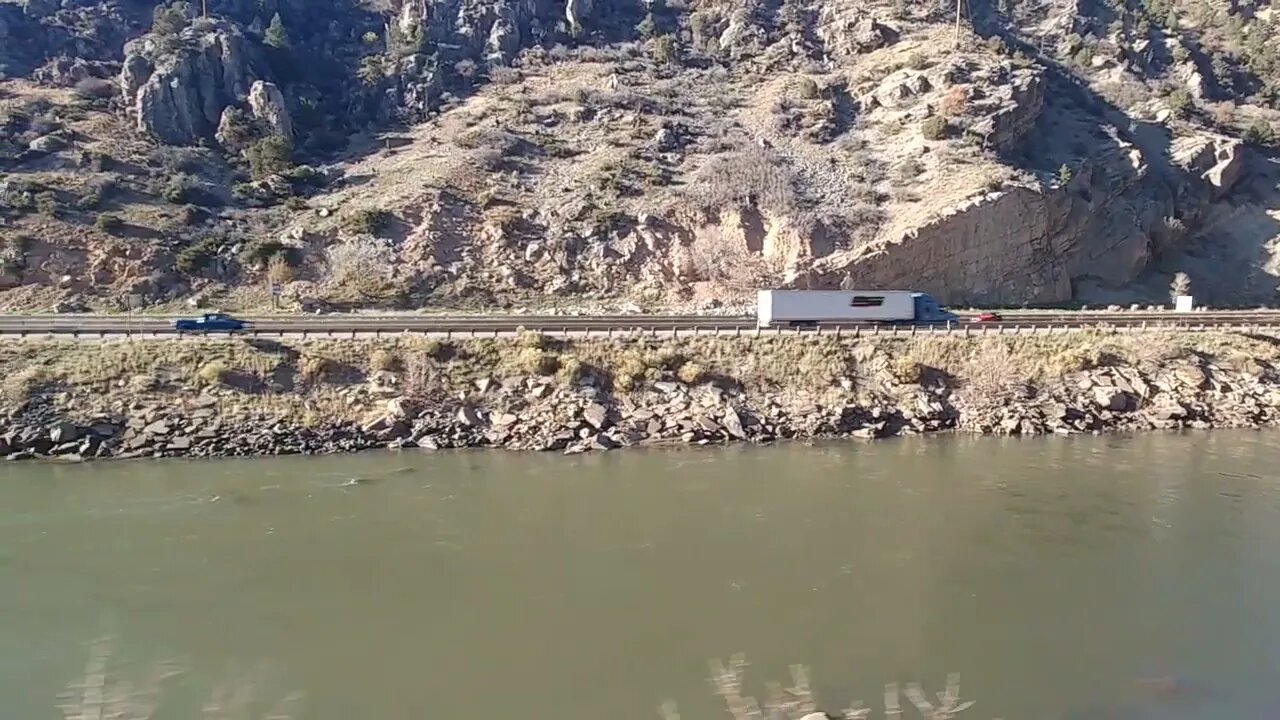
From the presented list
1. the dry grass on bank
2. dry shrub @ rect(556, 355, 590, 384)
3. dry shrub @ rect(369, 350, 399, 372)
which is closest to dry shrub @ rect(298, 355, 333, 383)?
the dry grass on bank

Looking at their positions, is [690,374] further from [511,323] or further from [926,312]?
[926,312]

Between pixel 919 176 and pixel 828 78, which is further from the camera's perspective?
pixel 828 78

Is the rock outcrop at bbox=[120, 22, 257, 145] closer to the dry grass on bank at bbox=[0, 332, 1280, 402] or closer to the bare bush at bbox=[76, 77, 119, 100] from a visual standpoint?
the bare bush at bbox=[76, 77, 119, 100]

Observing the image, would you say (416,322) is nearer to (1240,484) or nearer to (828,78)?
(1240,484)

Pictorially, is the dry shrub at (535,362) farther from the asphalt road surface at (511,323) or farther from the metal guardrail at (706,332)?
the asphalt road surface at (511,323)

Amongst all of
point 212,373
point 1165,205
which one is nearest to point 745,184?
point 1165,205

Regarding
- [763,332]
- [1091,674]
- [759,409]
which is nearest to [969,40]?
[763,332]
